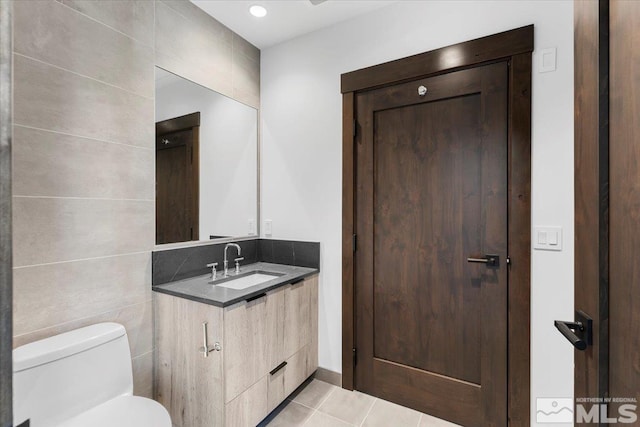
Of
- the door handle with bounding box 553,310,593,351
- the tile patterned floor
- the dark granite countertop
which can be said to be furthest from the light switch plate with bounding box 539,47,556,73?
the tile patterned floor

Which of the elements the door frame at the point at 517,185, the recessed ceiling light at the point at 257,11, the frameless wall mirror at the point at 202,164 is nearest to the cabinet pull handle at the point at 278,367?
the frameless wall mirror at the point at 202,164

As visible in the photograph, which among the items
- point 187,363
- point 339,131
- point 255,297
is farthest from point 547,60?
point 187,363

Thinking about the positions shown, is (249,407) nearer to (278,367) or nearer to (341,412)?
(278,367)

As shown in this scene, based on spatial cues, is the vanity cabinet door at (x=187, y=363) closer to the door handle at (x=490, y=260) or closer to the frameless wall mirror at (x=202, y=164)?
the frameless wall mirror at (x=202, y=164)

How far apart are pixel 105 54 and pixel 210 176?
0.91 metres

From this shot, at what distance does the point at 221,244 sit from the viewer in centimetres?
222

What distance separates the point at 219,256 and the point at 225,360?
0.85 metres

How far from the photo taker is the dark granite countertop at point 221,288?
5.08ft

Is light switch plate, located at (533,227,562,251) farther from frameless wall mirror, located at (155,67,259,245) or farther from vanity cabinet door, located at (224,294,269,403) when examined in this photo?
frameless wall mirror, located at (155,67,259,245)

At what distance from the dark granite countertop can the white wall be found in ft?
0.97

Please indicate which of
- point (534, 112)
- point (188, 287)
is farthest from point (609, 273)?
point (188, 287)

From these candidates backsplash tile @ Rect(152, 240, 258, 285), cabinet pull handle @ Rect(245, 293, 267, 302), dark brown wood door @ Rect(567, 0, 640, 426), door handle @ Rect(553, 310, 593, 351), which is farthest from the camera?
backsplash tile @ Rect(152, 240, 258, 285)

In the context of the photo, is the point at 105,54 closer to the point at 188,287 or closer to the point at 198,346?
the point at 188,287

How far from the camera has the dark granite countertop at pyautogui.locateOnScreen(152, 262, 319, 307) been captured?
5.08ft
